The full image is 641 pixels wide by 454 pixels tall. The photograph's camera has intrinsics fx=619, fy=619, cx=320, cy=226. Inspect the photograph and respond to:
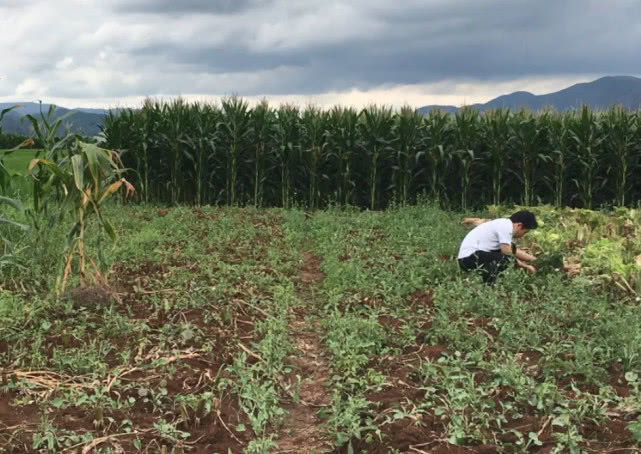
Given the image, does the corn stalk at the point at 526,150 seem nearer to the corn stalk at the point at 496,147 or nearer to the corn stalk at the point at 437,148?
the corn stalk at the point at 496,147

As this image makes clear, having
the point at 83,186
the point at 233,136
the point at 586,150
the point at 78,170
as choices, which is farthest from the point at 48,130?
the point at 586,150

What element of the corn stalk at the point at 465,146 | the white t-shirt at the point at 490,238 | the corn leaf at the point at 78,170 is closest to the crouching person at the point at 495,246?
the white t-shirt at the point at 490,238

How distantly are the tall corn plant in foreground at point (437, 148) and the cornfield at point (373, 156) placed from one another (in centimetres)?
2

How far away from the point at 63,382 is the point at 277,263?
375 centimetres

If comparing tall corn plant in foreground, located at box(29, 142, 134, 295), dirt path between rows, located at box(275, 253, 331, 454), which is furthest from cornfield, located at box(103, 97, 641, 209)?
tall corn plant in foreground, located at box(29, 142, 134, 295)

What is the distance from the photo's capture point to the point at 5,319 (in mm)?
4719

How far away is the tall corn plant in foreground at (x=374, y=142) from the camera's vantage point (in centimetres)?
1392

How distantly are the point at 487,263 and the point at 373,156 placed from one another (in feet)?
25.0

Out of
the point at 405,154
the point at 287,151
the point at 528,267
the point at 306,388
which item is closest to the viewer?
the point at 306,388

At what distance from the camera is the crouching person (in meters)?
6.55

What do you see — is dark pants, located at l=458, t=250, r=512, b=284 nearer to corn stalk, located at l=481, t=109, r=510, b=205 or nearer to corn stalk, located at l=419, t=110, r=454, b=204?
corn stalk, located at l=419, t=110, r=454, b=204

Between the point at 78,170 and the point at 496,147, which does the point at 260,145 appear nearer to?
the point at 496,147

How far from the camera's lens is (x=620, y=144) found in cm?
1399

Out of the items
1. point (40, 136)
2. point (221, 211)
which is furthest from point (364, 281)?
point (221, 211)
